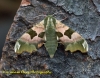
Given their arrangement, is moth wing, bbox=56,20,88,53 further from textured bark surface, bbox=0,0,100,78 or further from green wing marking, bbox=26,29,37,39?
green wing marking, bbox=26,29,37,39

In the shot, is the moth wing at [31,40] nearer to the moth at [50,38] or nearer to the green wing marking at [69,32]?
Result: the moth at [50,38]

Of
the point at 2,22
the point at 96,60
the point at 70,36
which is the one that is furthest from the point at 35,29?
the point at 2,22

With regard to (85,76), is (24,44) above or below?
above

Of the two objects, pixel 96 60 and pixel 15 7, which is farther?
pixel 15 7

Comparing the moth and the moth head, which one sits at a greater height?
the moth head

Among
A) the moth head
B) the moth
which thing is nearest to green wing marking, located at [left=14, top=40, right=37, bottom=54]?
the moth

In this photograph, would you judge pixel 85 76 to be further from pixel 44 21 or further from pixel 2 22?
pixel 2 22

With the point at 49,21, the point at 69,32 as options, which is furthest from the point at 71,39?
the point at 49,21
